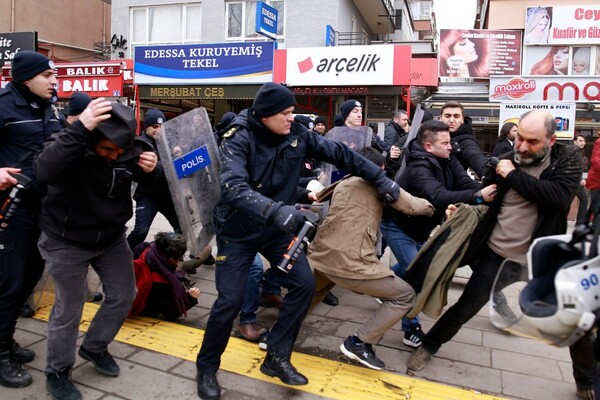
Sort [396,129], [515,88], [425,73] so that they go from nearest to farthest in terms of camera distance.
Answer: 1. [396,129]
2. [425,73]
3. [515,88]

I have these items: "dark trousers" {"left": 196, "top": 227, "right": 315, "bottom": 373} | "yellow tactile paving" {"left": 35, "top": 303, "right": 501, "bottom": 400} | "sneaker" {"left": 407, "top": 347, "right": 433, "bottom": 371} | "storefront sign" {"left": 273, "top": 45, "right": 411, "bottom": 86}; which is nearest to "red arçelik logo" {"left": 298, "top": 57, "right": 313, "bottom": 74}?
"storefront sign" {"left": 273, "top": 45, "right": 411, "bottom": 86}

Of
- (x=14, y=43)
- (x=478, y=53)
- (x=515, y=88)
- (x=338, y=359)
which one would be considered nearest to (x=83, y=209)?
(x=338, y=359)

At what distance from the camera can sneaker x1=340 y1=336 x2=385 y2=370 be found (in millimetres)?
3434

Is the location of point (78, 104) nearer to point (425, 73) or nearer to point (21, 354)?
point (21, 354)

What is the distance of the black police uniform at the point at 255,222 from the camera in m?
2.95

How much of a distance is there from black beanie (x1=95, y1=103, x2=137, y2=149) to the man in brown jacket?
4.70 ft

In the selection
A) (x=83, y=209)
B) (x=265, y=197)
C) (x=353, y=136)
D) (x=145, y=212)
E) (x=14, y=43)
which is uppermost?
(x=14, y=43)

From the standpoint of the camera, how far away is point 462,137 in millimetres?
4594

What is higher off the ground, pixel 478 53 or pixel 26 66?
pixel 478 53

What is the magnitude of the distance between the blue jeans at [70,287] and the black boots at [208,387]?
2.24 ft

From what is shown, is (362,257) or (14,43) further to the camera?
(14,43)

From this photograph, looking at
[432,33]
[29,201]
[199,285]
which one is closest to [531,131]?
[29,201]

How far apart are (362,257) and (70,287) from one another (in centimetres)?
179

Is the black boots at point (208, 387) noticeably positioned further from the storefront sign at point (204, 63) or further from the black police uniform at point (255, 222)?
the storefront sign at point (204, 63)
